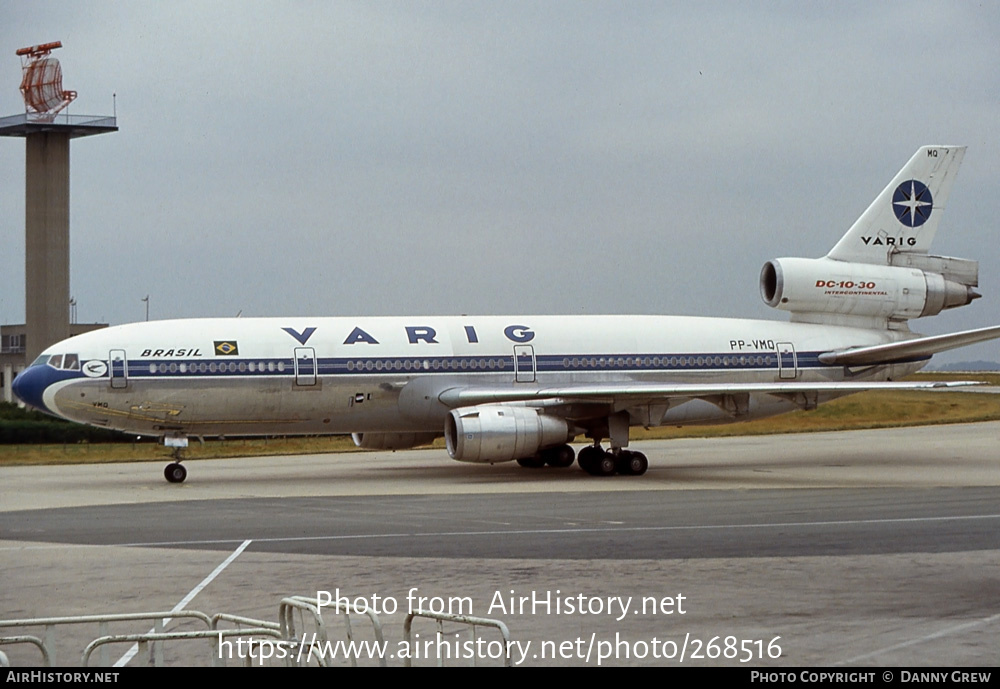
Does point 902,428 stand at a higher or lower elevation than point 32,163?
lower

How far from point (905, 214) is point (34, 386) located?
72.5 feet

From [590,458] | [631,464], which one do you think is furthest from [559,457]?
[631,464]

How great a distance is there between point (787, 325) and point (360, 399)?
11.4 metres

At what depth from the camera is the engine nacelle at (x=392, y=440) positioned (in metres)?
31.5

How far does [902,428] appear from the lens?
42.6 meters

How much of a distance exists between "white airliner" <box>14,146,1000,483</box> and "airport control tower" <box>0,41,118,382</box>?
39.0 meters

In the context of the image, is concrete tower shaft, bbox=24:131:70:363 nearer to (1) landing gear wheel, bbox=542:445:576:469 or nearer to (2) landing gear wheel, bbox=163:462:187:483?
(2) landing gear wheel, bbox=163:462:187:483

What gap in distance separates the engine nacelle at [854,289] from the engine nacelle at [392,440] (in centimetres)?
977

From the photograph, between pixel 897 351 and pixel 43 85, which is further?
pixel 43 85

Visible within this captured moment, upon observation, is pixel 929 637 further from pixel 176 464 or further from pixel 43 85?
pixel 43 85

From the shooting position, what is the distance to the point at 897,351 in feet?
102

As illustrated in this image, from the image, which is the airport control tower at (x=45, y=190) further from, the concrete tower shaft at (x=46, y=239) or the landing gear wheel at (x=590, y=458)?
the landing gear wheel at (x=590, y=458)

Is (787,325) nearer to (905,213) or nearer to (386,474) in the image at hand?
(905,213)
